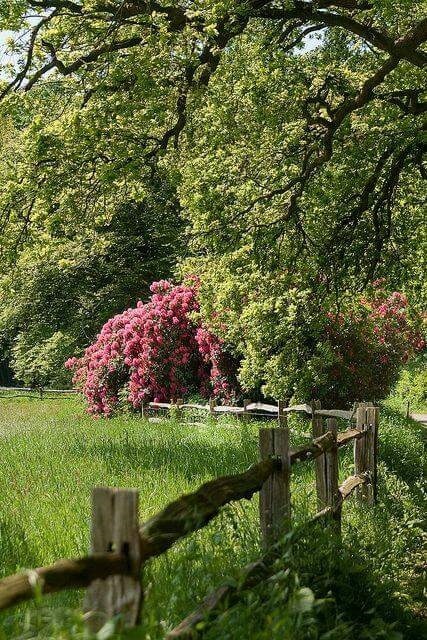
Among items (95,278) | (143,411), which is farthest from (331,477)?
(95,278)

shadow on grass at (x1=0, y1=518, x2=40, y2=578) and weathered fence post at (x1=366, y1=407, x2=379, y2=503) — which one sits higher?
weathered fence post at (x1=366, y1=407, x2=379, y2=503)

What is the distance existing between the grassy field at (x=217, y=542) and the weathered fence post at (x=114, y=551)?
4.3 inches

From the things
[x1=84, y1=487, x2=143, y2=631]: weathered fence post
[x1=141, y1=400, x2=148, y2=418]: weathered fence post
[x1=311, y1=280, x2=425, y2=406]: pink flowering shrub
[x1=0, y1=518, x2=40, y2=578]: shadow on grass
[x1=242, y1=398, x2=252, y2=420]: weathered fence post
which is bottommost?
[x1=0, y1=518, x2=40, y2=578]: shadow on grass

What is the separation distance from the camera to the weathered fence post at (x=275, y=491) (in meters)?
5.73

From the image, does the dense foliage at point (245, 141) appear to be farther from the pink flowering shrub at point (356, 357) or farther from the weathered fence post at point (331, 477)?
the weathered fence post at point (331, 477)

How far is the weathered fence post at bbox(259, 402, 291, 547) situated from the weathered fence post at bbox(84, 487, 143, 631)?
2537mm

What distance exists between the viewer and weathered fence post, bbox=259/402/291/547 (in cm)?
573

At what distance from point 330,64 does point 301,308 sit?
15.8 feet

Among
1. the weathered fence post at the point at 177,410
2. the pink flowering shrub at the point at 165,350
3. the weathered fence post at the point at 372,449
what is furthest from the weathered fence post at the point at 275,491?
the pink flowering shrub at the point at 165,350

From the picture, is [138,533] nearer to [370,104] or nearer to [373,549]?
[373,549]

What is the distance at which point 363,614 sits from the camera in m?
5.72

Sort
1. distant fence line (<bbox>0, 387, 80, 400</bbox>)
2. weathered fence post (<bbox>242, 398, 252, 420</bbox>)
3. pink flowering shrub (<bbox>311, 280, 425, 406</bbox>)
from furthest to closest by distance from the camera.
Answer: distant fence line (<bbox>0, 387, 80, 400</bbox>) → weathered fence post (<bbox>242, 398, 252, 420</bbox>) → pink flowering shrub (<bbox>311, 280, 425, 406</bbox>)

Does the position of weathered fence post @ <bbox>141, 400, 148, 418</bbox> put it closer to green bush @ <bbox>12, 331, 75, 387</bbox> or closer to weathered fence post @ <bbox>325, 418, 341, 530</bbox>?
green bush @ <bbox>12, 331, 75, 387</bbox>

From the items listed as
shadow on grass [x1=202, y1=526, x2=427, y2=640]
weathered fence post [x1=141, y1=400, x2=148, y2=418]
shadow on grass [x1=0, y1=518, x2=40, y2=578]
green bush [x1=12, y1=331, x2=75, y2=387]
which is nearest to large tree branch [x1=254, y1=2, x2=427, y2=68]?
shadow on grass [x1=202, y1=526, x2=427, y2=640]
